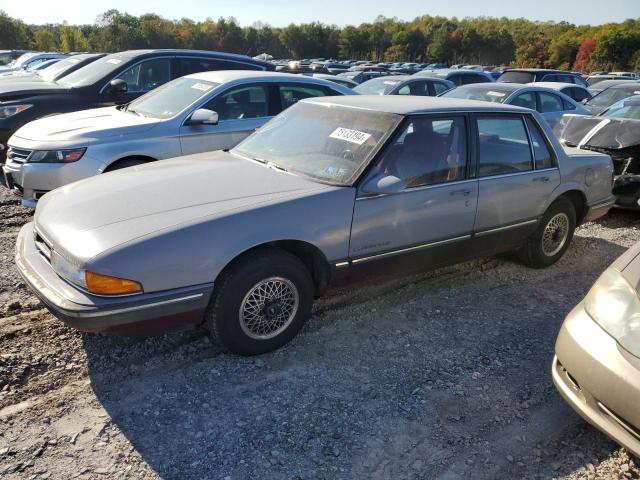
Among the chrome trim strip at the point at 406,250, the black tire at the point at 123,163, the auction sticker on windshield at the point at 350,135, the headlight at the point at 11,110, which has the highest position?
the auction sticker on windshield at the point at 350,135

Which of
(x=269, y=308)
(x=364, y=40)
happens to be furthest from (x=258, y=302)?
(x=364, y=40)

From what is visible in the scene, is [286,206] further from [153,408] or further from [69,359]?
[69,359]

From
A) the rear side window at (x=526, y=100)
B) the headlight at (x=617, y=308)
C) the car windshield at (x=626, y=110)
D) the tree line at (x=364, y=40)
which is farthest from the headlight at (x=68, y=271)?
the tree line at (x=364, y=40)

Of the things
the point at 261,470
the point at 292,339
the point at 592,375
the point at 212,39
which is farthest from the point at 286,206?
the point at 212,39

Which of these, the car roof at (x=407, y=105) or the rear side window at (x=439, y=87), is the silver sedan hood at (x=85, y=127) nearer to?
the car roof at (x=407, y=105)

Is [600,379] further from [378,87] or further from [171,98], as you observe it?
[378,87]

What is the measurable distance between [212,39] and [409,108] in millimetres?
70071

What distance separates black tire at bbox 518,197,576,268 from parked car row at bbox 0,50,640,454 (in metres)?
0.02

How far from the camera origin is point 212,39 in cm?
6738

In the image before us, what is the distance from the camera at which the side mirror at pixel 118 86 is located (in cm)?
706

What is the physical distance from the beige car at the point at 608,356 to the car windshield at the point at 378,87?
9.62 meters

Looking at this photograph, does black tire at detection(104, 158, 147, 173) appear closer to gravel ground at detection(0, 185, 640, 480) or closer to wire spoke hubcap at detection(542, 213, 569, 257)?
gravel ground at detection(0, 185, 640, 480)

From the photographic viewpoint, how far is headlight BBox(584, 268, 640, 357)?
2383 millimetres

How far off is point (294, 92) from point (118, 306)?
14.6ft
